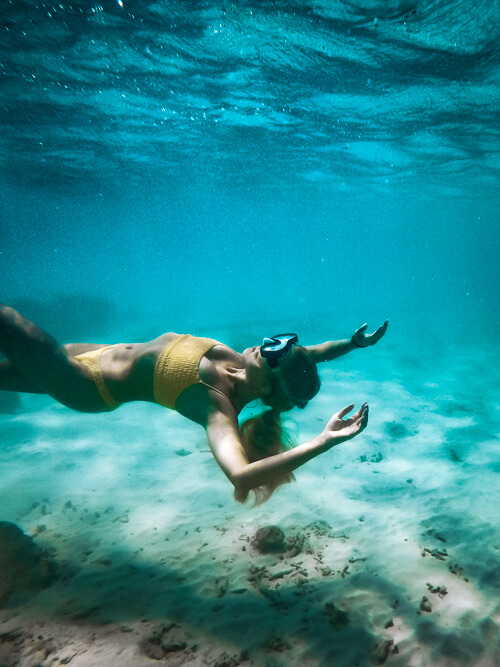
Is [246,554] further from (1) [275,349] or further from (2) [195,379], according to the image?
(1) [275,349]

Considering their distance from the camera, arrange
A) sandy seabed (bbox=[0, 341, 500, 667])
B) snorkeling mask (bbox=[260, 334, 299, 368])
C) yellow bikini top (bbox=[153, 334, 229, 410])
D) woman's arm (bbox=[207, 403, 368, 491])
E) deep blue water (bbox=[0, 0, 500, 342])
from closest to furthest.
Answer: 1. woman's arm (bbox=[207, 403, 368, 491])
2. sandy seabed (bbox=[0, 341, 500, 667])
3. snorkeling mask (bbox=[260, 334, 299, 368])
4. yellow bikini top (bbox=[153, 334, 229, 410])
5. deep blue water (bbox=[0, 0, 500, 342])

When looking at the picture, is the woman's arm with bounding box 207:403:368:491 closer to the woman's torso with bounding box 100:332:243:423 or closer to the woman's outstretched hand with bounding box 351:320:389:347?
the woman's torso with bounding box 100:332:243:423

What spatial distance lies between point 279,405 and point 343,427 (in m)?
1.03

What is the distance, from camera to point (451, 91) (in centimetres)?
1338

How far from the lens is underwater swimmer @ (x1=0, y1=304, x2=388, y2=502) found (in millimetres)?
3277

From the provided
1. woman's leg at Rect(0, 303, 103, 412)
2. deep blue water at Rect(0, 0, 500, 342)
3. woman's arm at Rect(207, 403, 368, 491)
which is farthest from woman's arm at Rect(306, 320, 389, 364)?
deep blue water at Rect(0, 0, 500, 342)

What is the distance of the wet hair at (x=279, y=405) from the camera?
11.2ft

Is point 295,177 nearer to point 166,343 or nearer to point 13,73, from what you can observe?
point 13,73

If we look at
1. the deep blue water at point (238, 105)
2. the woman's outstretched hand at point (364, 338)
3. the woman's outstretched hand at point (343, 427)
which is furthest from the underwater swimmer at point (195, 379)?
the deep blue water at point (238, 105)

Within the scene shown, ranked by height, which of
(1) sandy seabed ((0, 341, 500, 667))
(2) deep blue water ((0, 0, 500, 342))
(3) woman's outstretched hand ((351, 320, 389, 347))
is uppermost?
(2) deep blue water ((0, 0, 500, 342))

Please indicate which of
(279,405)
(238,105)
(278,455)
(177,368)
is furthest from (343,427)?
(238,105)

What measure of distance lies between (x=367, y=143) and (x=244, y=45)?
446 inches

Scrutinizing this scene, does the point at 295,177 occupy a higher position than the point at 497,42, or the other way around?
the point at 295,177

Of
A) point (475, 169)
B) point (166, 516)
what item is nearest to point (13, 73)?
point (166, 516)
